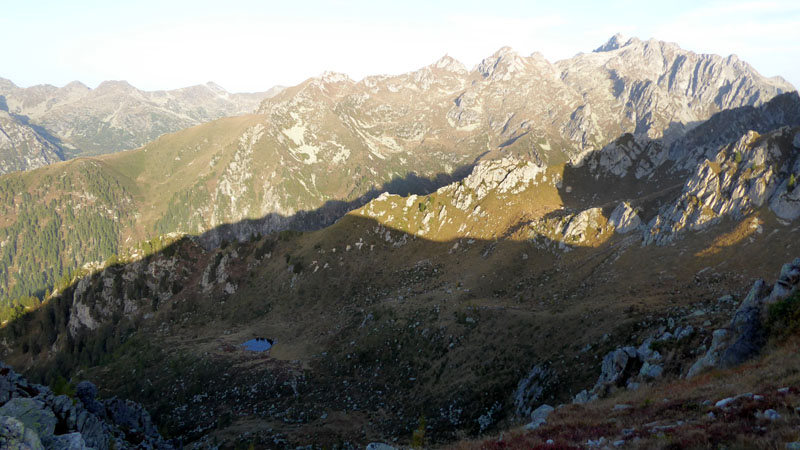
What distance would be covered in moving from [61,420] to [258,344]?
55.4m

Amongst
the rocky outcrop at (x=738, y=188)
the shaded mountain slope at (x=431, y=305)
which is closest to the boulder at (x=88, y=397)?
the shaded mountain slope at (x=431, y=305)

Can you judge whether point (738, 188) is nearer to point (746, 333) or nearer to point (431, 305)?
point (431, 305)

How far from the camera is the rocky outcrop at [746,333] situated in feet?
71.8

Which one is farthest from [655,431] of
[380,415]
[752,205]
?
[752,205]

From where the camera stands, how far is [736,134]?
647ft

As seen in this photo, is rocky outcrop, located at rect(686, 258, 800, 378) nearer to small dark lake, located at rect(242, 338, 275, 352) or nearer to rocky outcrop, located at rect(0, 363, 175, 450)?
rocky outcrop, located at rect(0, 363, 175, 450)

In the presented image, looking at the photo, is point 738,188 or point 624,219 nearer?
point 738,188

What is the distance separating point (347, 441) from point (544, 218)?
240 feet

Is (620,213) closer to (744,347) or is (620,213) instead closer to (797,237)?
(797,237)

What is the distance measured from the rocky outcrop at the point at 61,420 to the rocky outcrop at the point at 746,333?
35349mm

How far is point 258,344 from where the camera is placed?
79750 mm

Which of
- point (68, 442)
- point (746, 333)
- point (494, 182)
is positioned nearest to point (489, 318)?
point (746, 333)

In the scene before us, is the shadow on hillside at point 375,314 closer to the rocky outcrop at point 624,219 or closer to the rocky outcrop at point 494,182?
the rocky outcrop at point 624,219

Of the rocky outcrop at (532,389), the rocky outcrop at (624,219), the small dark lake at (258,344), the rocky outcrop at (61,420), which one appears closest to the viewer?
the rocky outcrop at (61,420)
